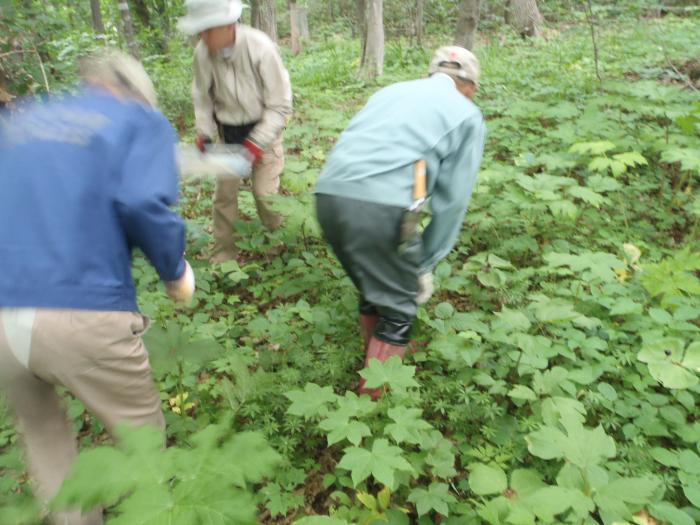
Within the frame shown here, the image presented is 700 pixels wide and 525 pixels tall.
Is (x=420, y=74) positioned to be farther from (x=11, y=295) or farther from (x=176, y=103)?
(x=11, y=295)

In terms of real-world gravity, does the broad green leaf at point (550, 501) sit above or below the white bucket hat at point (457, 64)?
below

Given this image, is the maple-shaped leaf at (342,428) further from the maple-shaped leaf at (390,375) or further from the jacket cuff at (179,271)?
the jacket cuff at (179,271)

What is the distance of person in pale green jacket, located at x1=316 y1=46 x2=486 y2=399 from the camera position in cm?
225

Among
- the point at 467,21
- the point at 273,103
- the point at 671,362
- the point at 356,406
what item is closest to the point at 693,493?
the point at 671,362

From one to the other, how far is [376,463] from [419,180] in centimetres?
122

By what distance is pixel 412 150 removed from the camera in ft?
7.44

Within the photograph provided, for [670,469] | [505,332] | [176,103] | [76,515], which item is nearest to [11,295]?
[76,515]

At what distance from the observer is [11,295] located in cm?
156

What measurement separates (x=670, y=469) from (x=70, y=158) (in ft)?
8.71

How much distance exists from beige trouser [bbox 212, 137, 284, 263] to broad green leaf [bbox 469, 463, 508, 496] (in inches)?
98.9

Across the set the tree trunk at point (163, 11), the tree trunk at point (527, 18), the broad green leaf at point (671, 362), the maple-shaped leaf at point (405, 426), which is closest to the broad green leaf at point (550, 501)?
the maple-shaped leaf at point (405, 426)

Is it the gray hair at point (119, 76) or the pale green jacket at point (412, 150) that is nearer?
the gray hair at point (119, 76)

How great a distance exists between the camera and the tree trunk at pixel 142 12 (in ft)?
41.1

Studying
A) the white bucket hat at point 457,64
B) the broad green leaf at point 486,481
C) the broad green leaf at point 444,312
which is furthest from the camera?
the broad green leaf at point 444,312
